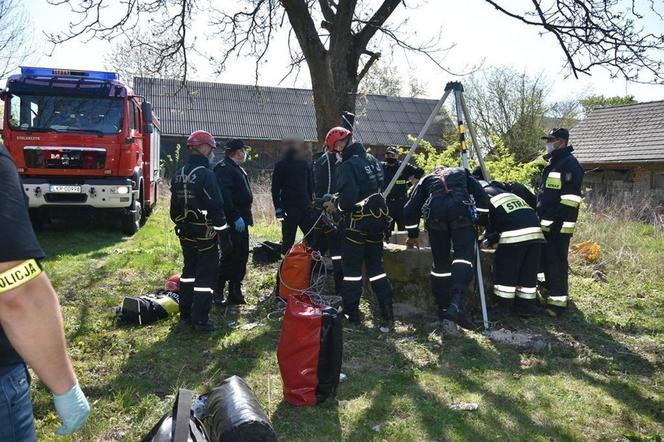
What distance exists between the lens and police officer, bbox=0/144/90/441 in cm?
161

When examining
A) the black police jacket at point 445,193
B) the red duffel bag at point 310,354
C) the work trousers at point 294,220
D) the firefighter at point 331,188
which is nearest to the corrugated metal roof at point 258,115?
the work trousers at point 294,220

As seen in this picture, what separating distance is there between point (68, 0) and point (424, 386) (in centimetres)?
824

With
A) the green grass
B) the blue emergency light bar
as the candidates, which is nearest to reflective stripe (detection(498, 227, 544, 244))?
the green grass

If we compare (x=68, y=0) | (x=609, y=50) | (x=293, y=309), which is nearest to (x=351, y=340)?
(x=293, y=309)

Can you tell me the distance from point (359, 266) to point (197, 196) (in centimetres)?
185

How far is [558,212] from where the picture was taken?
21.6ft

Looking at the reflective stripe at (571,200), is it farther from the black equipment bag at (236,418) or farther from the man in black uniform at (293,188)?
the black equipment bag at (236,418)

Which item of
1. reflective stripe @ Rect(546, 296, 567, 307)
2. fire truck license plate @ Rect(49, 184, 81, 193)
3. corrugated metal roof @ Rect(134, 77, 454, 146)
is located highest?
corrugated metal roof @ Rect(134, 77, 454, 146)

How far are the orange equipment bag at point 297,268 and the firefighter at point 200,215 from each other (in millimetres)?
834

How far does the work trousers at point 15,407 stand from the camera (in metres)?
1.67

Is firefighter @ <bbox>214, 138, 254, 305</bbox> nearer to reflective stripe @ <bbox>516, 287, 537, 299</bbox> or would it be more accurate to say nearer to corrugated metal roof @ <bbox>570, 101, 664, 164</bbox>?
reflective stripe @ <bbox>516, 287, 537, 299</bbox>

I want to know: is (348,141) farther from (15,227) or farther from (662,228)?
(662,228)

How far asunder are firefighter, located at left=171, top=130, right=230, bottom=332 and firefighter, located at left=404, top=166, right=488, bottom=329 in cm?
223

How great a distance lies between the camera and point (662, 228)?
11648 millimetres
